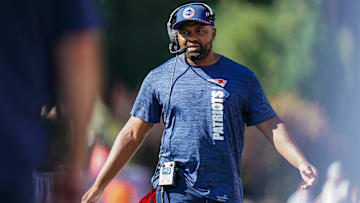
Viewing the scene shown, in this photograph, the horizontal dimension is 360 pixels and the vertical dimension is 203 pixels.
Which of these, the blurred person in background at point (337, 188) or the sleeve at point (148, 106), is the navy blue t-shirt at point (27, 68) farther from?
the blurred person in background at point (337, 188)

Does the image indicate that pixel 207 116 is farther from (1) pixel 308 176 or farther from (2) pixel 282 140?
(1) pixel 308 176

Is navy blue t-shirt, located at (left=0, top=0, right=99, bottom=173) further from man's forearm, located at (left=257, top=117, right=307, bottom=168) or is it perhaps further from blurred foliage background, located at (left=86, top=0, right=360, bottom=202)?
blurred foliage background, located at (left=86, top=0, right=360, bottom=202)

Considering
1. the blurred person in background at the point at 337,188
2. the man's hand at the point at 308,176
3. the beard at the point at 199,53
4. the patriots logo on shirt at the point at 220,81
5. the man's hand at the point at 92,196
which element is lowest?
the blurred person in background at the point at 337,188

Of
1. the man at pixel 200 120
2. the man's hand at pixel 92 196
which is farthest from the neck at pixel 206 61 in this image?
the man's hand at pixel 92 196

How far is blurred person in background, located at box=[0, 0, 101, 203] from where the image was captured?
9.74ft

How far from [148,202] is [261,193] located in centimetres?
216

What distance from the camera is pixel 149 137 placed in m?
5.05

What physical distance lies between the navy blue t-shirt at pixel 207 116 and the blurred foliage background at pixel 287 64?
1.62m

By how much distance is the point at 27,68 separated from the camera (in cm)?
310

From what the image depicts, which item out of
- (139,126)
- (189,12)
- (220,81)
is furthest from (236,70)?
(139,126)

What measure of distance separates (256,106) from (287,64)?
7.23 feet

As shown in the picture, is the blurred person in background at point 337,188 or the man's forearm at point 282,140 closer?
the man's forearm at point 282,140

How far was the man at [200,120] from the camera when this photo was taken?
319 cm

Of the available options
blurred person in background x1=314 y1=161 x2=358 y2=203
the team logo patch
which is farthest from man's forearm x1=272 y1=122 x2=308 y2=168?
blurred person in background x1=314 y1=161 x2=358 y2=203
